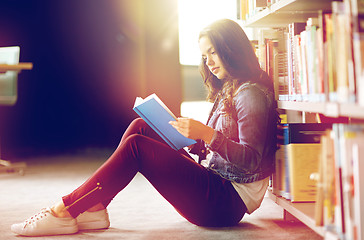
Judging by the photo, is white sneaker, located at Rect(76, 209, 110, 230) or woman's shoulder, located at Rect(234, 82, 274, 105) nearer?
woman's shoulder, located at Rect(234, 82, 274, 105)

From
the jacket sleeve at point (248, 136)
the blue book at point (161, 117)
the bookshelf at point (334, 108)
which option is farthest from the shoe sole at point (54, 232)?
the bookshelf at point (334, 108)

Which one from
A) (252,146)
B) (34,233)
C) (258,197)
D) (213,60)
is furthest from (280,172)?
(34,233)

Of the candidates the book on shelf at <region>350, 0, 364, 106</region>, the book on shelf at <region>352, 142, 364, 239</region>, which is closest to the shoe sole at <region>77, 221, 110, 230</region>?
the book on shelf at <region>352, 142, 364, 239</region>

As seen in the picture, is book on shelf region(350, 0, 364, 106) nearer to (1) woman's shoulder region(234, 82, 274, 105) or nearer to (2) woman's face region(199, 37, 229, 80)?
(1) woman's shoulder region(234, 82, 274, 105)

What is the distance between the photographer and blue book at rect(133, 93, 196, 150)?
4.91 feet

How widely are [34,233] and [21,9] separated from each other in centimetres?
359

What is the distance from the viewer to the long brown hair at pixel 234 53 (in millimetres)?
1564

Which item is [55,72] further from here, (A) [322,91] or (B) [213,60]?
(A) [322,91]

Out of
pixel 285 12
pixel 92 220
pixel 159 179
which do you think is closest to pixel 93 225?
pixel 92 220

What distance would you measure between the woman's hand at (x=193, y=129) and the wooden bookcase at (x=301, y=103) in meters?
0.31

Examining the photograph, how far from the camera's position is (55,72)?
4.75 m

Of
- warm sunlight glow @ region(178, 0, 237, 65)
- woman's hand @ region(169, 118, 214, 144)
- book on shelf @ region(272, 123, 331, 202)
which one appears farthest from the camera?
warm sunlight glow @ region(178, 0, 237, 65)

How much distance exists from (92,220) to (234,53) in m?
0.83

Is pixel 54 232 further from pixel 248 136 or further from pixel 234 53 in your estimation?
pixel 234 53
